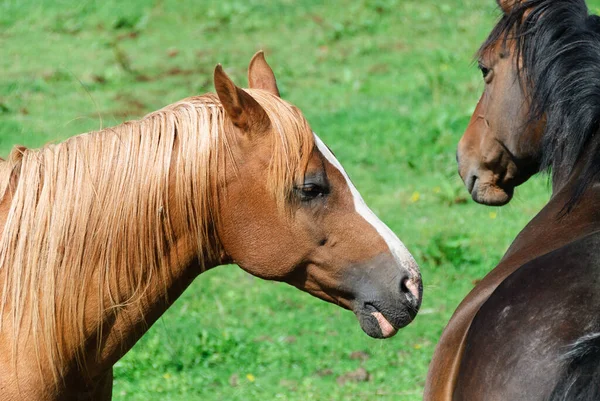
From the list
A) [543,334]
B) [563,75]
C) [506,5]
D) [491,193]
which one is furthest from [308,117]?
[543,334]

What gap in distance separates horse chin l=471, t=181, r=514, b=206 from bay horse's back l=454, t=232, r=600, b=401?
6.28 feet

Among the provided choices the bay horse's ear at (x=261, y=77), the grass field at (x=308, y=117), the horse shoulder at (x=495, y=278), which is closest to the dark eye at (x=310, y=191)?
the bay horse's ear at (x=261, y=77)

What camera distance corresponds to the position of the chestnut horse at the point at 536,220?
2385mm

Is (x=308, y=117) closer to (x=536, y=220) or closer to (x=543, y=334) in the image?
(x=536, y=220)

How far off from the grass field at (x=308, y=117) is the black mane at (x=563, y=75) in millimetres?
716

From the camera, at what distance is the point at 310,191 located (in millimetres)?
3014

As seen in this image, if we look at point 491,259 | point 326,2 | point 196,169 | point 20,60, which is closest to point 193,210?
point 196,169

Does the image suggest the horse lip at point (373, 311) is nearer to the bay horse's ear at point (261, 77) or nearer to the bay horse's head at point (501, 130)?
the bay horse's ear at point (261, 77)

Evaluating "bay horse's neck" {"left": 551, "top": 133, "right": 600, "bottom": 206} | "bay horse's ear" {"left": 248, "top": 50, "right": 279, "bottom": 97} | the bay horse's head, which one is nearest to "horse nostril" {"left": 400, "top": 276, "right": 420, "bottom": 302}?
"bay horse's neck" {"left": 551, "top": 133, "right": 600, "bottom": 206}

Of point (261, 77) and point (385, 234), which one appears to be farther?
point (261, 77)

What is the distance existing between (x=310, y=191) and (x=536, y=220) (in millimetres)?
877

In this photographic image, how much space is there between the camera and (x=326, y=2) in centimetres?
1236

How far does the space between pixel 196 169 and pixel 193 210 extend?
13cm

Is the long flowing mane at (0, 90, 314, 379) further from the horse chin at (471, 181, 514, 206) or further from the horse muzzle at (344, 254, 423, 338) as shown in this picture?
the horse chin at (471, 181, 514, 206)
